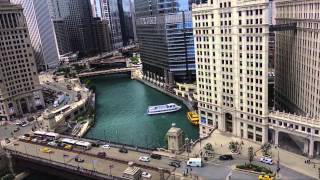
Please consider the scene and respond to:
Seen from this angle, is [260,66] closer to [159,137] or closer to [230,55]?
[230,55]

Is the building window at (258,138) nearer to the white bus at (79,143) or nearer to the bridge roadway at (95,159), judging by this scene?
the bridge roadway at (95,159)

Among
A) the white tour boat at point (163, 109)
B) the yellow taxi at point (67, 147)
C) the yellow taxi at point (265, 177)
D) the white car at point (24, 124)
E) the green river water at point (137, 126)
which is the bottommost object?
the green river water at point (137, 126)

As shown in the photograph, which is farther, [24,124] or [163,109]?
[163,109]

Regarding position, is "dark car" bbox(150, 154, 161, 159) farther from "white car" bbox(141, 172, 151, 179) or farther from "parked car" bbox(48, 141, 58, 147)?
"parked car" bbox(48, 141, 58, 147)

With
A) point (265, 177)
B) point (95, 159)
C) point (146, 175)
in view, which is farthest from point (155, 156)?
point (265, 177)

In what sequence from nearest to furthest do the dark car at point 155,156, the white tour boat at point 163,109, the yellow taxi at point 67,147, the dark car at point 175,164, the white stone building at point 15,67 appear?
the dark car at point 175,164
the dark car at point 155,156
the yellow taxi at point 67,147
the white stone building at point 15,67
the white tour boat at point 163,109

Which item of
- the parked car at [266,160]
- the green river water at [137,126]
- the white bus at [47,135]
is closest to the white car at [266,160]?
the parked car at [266,160]

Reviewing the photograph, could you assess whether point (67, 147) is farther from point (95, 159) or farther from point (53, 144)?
point (95, 159)
